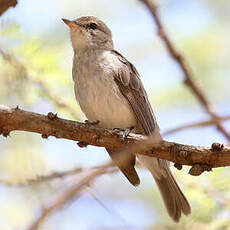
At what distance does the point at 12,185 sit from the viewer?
A: 13.3 feet

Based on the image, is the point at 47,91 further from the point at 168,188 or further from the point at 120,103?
the point at 168,188

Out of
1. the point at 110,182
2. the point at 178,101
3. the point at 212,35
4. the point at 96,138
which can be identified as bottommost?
the point at 96,138

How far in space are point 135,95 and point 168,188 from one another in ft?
3.40

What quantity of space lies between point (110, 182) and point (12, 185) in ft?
12.6

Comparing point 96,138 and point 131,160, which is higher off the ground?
point 131,160

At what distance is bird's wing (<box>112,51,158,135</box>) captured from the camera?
5.26m

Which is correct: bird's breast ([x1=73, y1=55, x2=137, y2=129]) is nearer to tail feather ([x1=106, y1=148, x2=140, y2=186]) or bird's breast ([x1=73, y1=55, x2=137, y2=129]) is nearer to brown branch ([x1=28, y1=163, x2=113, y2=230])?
tail feather ([x1=106, y1=148, x2=140, y2=186])

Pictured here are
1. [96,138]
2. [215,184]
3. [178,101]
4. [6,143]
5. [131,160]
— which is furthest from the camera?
[178,101]

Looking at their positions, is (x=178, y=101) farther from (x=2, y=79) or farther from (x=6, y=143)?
(x=2, y=79)

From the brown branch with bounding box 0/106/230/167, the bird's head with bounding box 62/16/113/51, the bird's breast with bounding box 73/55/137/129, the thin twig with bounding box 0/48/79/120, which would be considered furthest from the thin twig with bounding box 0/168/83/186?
the bird's head with bounding box 62/16/113/51

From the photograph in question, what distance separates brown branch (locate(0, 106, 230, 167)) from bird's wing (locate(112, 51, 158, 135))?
1.21m

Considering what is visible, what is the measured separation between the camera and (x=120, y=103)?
5.21 m

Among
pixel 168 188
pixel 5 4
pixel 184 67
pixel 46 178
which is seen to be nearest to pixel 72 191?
pixel 46 178

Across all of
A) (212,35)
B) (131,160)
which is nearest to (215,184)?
(131,160)
